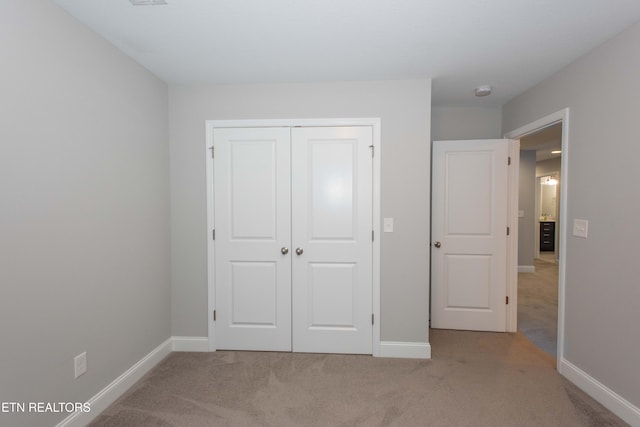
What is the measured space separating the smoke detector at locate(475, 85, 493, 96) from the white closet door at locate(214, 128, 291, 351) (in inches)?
73.3

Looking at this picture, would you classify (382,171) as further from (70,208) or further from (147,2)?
(70,208)

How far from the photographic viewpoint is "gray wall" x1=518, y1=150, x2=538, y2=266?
5512 mm

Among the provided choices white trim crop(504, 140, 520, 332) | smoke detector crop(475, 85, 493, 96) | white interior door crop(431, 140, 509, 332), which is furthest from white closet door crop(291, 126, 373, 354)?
white trim crop(504, 140, 520, 332)

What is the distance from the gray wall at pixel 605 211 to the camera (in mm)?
1767

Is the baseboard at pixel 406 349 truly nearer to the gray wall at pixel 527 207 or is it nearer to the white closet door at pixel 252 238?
the white closet door at pixel 252 238

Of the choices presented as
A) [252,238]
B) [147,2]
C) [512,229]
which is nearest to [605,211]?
[512,229]

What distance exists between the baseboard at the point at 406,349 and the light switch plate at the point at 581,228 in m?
1.47

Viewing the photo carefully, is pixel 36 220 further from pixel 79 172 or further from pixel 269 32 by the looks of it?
pixel 269 32

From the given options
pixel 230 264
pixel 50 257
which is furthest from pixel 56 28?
pixel 230 264

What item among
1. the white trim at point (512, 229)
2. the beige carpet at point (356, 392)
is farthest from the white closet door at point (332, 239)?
the white trim at point (512, 229)

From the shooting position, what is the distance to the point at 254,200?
2555mm

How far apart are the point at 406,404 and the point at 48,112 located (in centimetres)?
279

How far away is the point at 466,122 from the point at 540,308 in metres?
2.66

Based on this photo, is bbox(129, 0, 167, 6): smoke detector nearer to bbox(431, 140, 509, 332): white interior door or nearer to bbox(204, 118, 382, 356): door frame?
bbox(204, 118, 382, 356): door frame
